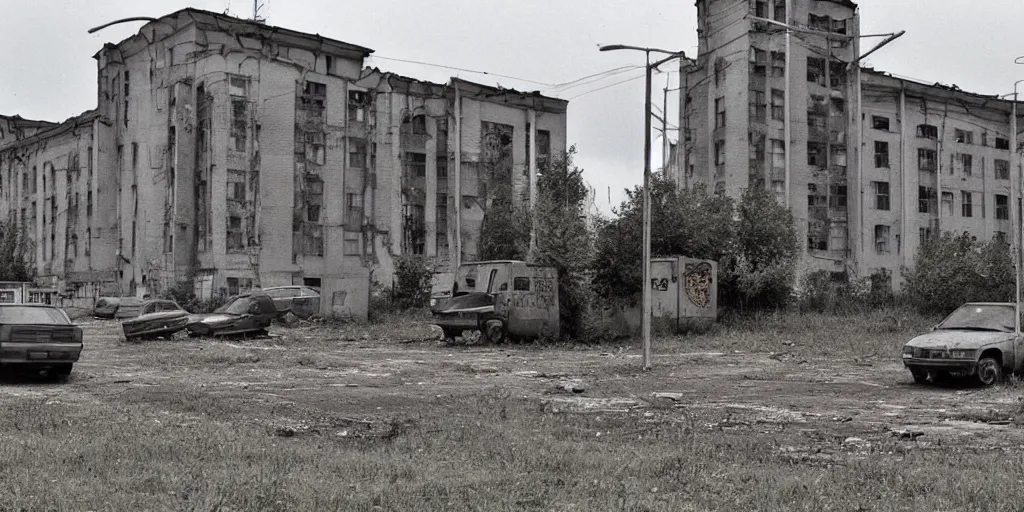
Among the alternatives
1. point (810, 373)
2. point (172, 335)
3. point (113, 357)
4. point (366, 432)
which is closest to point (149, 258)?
point (172, 335)

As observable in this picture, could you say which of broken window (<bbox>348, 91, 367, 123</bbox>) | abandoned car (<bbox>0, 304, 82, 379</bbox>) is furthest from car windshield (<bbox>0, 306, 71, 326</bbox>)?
broken window (<bbox>348, 91, 367, 123</bbox>)

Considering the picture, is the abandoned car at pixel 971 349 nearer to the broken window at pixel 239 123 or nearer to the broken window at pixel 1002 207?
the broken window at pixel 239 123

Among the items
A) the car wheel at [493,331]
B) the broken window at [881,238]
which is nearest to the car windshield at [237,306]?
the car wheel at [493,331]

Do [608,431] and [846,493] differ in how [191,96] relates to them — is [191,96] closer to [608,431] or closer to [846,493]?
[608,431]

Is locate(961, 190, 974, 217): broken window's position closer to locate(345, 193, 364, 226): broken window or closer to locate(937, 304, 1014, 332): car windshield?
locate(345, 193, 364, 226): broken window

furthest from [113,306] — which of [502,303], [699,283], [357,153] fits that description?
[699,283]

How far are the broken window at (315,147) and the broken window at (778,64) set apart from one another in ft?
86.5

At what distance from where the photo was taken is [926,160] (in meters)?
62.4

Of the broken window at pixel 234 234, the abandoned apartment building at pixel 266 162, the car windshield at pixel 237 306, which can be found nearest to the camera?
the car windshield at pixel 237 306

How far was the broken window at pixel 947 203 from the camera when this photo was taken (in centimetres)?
6299

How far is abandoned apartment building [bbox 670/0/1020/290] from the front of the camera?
5575cm

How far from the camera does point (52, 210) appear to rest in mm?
65500

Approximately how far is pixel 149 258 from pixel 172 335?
24.6m

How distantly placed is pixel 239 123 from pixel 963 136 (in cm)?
4671
